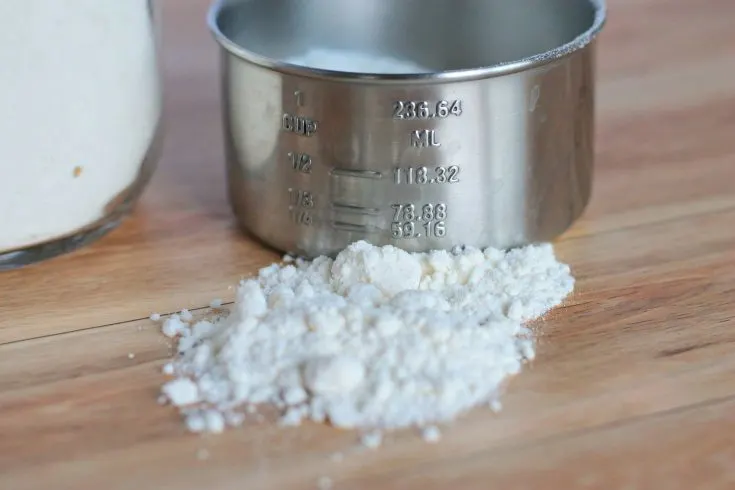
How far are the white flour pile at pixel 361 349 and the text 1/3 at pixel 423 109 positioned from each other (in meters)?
0.08

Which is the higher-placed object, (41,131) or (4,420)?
(41,131)

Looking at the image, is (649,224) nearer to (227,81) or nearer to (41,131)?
(227,81)

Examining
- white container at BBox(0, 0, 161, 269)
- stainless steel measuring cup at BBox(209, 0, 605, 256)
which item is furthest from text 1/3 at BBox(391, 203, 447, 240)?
white container at BBox(0, 0, 161, 269)

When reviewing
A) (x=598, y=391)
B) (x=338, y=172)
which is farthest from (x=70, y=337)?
(x=598, y=391)

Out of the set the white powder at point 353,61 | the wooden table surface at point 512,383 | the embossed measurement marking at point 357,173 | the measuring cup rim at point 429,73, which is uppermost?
the measuring cup rim at point 429,73

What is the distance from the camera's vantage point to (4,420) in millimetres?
538

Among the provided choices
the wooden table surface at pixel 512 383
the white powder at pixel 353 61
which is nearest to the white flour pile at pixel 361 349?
the wooden table surface at pixel 512 383

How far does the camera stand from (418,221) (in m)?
0.64

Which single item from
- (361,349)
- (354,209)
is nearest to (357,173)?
(354,209)

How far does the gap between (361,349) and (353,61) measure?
32 cm

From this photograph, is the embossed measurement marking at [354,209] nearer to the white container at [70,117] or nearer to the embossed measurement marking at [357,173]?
the embossed measurement marking at [357,173]

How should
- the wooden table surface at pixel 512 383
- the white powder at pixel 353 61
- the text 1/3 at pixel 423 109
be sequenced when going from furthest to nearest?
the white powder at pixel 353 61 < the text 1/3 at pixel 423 109 < the wooden table surface at pixel 512 383

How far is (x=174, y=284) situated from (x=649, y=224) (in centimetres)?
33

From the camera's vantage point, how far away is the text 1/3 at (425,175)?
62cm
